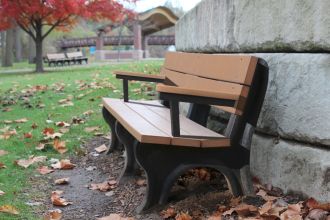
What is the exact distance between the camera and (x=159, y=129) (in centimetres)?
312

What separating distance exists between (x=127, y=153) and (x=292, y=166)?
1.38m

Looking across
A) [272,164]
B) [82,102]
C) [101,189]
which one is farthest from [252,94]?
[82,102]

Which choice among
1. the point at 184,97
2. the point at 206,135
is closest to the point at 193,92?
the point at 184,97

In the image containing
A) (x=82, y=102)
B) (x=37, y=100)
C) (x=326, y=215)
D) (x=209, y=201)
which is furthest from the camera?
(x=37, y=100)

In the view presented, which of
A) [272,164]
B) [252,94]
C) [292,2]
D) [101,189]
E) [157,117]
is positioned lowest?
[101,189]

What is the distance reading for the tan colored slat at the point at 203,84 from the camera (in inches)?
122

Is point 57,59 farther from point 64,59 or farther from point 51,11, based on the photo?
point 51,11

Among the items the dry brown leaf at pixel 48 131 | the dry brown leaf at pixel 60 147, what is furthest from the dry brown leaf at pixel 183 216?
the dry brown leaf at pixel 48 131

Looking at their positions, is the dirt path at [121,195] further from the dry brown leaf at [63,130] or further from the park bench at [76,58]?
the park bench at [76,58]

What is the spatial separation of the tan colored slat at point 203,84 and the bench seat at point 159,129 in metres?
0.29

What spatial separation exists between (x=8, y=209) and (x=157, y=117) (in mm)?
1228

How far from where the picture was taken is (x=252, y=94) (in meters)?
3.11

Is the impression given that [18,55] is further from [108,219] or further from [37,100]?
[108,219]

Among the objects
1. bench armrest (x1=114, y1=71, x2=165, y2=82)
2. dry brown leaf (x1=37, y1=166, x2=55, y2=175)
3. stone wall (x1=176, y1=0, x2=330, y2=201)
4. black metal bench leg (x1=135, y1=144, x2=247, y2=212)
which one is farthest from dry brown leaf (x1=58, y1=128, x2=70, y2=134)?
black metal bench leg (x1=135, y1=144, x2=247, y2=212)
